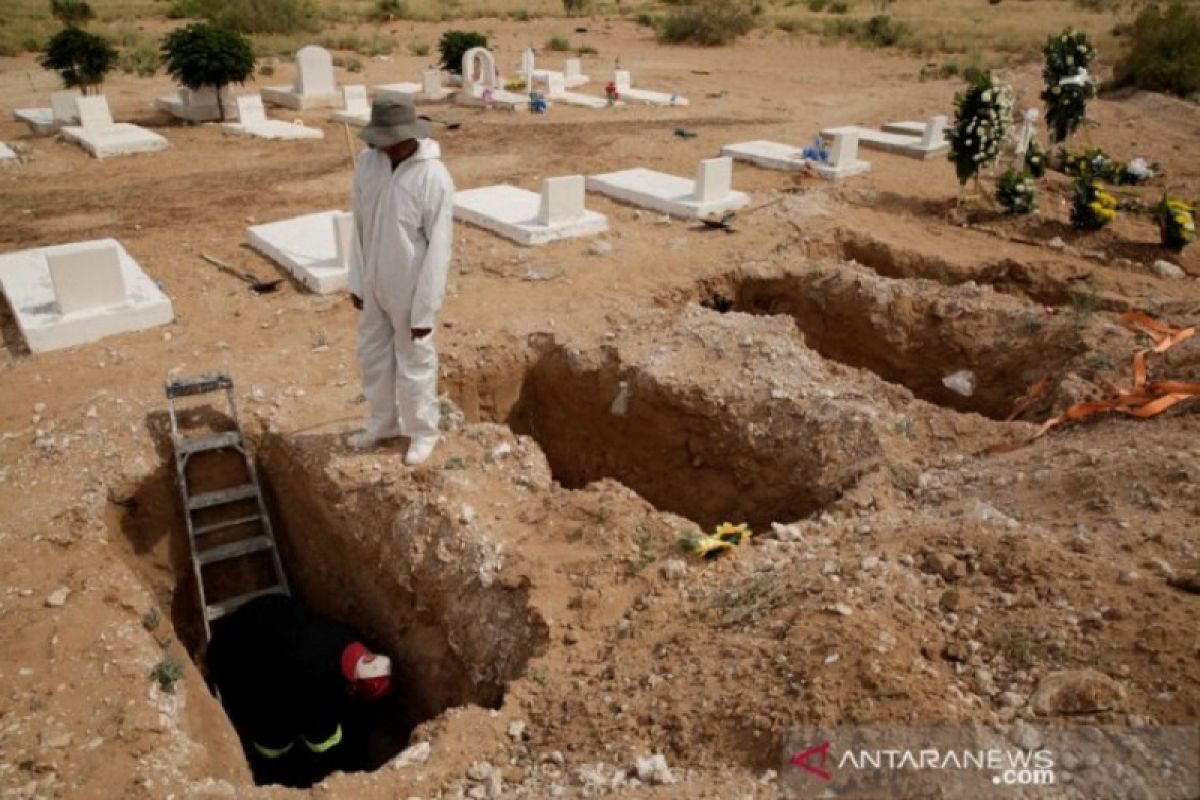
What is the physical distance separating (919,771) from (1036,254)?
24.9ft

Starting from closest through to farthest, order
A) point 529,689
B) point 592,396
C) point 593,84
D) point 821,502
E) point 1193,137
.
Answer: point 529,689 < point 821,502 < point 592,396 < point 1193,137 < point 593,84

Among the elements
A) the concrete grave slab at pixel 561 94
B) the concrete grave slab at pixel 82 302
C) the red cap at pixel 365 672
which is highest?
the concrete grave slab at pixel 561 94

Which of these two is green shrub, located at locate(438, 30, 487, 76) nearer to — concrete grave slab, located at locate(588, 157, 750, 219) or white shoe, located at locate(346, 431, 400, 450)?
concrete grave slab, located at locate(588, 157, 750, 219)

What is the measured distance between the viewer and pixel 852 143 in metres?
11.3

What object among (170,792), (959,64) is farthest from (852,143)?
(959,64)

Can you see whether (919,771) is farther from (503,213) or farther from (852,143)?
(852,143)

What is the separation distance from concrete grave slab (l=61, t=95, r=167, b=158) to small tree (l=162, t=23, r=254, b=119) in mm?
1414

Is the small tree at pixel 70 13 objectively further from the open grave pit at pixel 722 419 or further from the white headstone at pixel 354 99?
the open grave pit at pixel 722 419

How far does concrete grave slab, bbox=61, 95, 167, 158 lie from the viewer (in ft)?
40.2

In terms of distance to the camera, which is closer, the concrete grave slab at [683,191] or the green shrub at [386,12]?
the concrete grave slab at [683,191]

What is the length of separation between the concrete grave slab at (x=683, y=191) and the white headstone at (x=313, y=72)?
790 cm

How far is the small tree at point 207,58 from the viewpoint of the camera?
14.0 m

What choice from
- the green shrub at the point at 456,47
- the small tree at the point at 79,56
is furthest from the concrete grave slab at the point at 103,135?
the green shrub at the point at 456,47

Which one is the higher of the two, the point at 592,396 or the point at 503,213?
the point at 503,213
